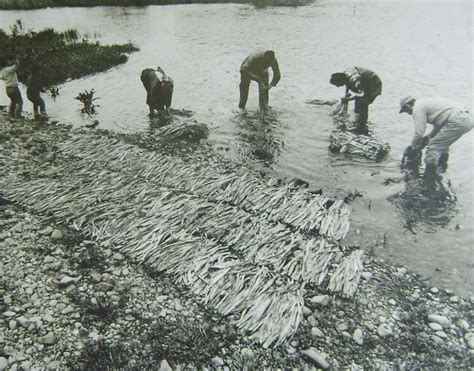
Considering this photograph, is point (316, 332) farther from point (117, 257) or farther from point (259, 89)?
point (259, 89)

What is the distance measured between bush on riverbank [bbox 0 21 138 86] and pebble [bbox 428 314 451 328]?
1572 cm

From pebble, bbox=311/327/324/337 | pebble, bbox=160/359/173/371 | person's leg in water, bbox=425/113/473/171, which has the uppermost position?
person's leg in water, bbox=425/113/473/171

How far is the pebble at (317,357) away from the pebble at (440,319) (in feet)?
5.18

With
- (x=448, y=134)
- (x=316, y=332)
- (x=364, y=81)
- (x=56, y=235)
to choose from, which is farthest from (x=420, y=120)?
(x=56, y=235)

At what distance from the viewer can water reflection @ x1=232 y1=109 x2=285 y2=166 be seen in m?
9.23

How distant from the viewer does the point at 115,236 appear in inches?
234

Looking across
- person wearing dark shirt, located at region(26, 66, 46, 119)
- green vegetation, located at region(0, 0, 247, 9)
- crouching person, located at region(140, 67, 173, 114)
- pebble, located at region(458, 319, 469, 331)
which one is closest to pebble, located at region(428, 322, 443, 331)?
pebble, located at region(458, 319, 469, 331)

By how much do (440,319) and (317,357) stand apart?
69.3 inches

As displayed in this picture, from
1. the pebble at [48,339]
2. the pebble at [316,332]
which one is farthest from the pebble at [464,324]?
the pebble at [48,339]

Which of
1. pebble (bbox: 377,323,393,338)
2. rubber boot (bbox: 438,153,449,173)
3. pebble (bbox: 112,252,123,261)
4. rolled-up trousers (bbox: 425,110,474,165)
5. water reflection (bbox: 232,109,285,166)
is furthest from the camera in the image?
water reflection (bbox: 232,109,285,166)

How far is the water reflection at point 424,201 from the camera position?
6.67m

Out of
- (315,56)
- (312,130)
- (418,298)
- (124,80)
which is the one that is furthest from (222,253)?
(315,56)

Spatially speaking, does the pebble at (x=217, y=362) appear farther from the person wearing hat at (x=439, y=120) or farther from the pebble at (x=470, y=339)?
the person wearing hat at (x=439, y=120)

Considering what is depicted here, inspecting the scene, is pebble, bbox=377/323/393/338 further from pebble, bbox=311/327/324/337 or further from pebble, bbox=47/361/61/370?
pebble, bbox=47/361/61/370
